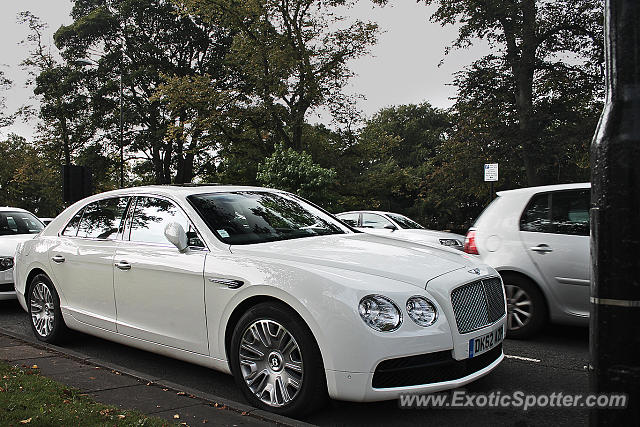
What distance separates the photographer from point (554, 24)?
27109 mm

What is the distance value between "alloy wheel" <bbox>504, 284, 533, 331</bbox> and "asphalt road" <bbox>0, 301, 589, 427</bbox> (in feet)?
0.71

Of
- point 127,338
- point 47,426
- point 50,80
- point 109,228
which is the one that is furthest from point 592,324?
point 50,80

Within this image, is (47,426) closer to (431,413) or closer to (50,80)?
(431,413)

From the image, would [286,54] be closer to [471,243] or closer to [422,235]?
[422,235]

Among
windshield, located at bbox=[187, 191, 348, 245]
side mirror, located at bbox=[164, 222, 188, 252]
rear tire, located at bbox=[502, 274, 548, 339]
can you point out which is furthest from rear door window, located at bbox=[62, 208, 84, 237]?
rear tire, located at bbox=[502, 274, 548, 339]

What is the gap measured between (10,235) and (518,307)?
793 cm

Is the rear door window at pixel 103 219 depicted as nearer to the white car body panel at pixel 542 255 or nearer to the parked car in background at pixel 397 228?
the white car body panel at pixel 542 255

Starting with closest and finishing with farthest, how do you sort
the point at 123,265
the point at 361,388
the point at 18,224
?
the point at 361,388 → the point at 123,265 → the point at 18,224

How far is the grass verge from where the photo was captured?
362 centimetres

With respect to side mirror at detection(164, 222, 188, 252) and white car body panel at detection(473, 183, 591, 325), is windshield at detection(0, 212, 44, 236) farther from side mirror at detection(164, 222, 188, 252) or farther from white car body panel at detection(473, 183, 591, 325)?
white car body panel at detection(473, 183, 591, 325)

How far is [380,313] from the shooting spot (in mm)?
3814

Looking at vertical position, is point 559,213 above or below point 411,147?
below

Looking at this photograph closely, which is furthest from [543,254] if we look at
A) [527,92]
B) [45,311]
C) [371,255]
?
[527,92]

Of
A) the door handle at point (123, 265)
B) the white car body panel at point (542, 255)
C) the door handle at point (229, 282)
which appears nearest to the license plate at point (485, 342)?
the door handle at point (229, 282)
